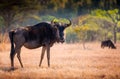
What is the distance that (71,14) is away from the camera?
919cm

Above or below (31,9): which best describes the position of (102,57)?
below

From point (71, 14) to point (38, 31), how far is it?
5.83ft

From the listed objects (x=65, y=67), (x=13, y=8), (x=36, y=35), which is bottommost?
(x=65, y=67)

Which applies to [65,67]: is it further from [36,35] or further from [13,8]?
[13,8]

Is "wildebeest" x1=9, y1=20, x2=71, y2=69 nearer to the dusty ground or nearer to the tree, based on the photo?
the dusty ground

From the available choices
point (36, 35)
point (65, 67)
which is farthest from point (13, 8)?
point (65, 67)

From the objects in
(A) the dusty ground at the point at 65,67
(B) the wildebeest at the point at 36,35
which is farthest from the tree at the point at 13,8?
(B) the wildebeest at the point at 36,35

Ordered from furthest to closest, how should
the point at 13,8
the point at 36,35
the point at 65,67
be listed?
the point at 13,8 < the point at 36,35 < the point at 65,67

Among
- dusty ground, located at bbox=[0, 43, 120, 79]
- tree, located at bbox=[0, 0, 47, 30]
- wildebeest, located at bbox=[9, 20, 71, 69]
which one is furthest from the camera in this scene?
tree, located at bbox=[0, 0, 47, 30]

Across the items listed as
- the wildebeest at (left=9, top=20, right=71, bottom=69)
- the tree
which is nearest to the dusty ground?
the wildebeest at (left=9, top=20, right=71, bottom=69)

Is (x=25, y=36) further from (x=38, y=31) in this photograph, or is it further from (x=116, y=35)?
(x=116, y=35)

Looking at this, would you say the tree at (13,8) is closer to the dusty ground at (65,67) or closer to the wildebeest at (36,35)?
the dusty ground at (65,67)

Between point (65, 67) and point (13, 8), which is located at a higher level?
point (13, 8)

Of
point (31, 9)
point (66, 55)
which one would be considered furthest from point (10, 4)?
point (66, 55)
